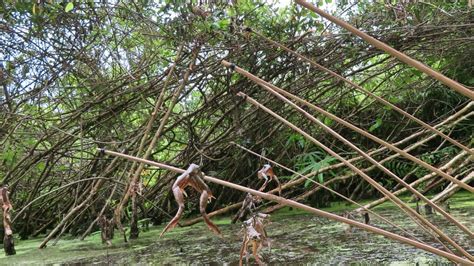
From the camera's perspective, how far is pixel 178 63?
2.42 meters

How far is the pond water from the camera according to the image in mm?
1400

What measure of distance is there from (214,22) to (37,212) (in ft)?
5.29

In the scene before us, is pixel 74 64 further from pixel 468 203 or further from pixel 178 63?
pixel 468 203

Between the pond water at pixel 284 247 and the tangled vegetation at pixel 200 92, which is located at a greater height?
the tangled vegetation at pixel 200 92

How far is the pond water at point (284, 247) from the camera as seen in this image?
4.59ft

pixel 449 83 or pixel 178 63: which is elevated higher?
pixel 178 63

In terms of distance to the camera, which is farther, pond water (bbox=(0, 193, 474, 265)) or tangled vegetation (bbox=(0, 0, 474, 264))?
tangled vegetation (bbox=(0, 0, 474, 264))

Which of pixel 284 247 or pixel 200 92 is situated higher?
pixel 200 92

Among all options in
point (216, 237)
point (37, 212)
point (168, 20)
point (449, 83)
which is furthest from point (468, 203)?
point (37, 212)

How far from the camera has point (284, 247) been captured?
1.63 metres

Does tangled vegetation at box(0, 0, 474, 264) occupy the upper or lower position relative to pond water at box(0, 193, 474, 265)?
upper

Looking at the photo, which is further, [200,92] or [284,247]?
[200,92]

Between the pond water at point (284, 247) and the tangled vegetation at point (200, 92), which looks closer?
the pond water at point (284, 247)

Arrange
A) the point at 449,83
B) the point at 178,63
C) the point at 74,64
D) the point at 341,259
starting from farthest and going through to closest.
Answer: the point at 74,64, the point at 178,63, the point at 341,259, the point at 449,83
